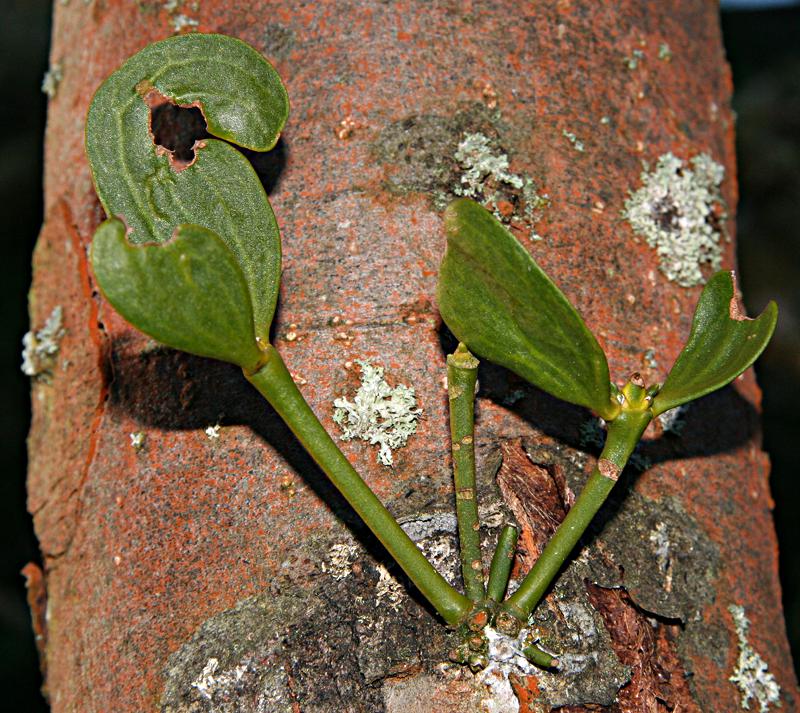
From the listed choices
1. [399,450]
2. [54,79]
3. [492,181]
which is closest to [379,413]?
[399,450]

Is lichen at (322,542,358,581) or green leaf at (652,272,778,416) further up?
green leaf at (652,272,778,416)

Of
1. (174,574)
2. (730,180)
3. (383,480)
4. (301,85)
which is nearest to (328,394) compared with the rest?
(383,480)

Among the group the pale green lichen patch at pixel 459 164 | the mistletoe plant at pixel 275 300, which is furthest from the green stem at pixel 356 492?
the pale green lichen patch at pixel 459 164

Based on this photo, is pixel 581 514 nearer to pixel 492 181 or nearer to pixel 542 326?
pixel 542 326

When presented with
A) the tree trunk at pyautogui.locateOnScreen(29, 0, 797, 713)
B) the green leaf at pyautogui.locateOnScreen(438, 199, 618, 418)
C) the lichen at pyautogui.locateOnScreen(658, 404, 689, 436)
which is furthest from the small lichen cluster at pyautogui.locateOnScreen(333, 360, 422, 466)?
the lichen at pyautogui.locateOnScreen(658, 404, 689, 436)

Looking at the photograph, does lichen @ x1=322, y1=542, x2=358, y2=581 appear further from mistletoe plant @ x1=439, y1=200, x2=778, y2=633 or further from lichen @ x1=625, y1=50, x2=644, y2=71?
lichen @ x1=625, y1=50, x2=644, y2=71

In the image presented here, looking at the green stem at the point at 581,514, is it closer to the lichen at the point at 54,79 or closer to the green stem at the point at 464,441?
the green stem at the point at 464,441
